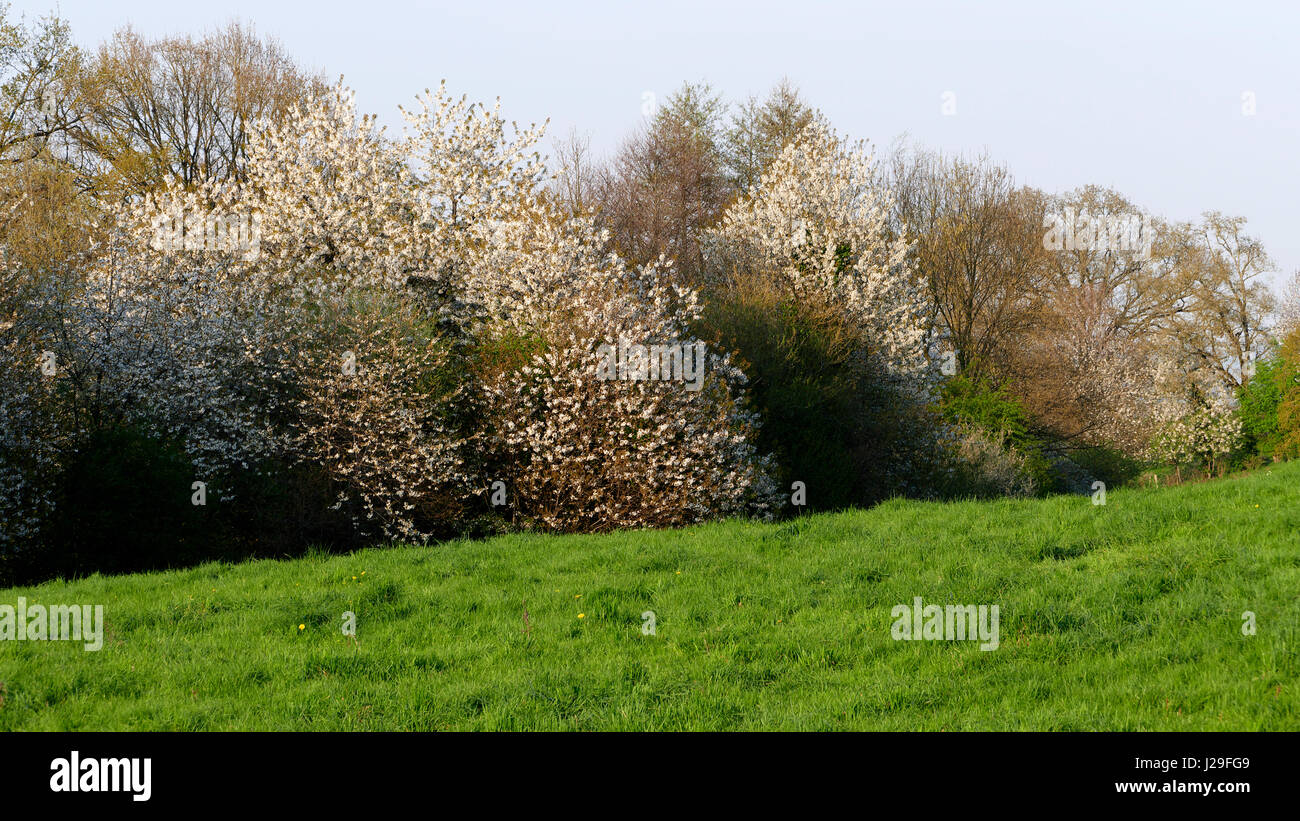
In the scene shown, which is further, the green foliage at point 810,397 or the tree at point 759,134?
the tree at point 759,134

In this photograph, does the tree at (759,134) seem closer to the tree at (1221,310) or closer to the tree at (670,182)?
the tree at (670,182)

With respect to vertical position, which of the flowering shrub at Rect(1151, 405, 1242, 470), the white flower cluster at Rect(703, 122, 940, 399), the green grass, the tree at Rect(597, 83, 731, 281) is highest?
the tree at Rect(597, 83, 731, 281)

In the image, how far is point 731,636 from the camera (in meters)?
7.96

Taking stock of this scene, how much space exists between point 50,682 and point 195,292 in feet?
35.9

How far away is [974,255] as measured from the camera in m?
35.1

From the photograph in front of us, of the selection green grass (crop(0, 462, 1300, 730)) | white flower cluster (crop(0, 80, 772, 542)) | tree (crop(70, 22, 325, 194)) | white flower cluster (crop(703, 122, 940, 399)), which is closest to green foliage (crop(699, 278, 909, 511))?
white flower cluster (crop(703, 122, 940, 399))

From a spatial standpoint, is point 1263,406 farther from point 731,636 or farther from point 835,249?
point 731,636

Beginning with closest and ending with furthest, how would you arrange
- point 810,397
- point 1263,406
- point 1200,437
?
point 810,397, point 1200,437, point 1263,406

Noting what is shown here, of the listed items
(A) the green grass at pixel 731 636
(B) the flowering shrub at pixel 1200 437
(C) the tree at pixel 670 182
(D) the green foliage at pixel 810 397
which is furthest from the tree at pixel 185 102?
(B) the flowering shrub at pixel 1200 437

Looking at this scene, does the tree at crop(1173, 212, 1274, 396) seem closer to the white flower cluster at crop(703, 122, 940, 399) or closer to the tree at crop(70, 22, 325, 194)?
the white flower cluster at crop(703, 122, 940, 399)

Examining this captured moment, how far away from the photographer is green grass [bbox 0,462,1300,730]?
20.6 feet

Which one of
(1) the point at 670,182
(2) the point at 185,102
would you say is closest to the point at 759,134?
(1) the point at 670,182

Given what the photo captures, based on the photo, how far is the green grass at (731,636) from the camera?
248 inches
